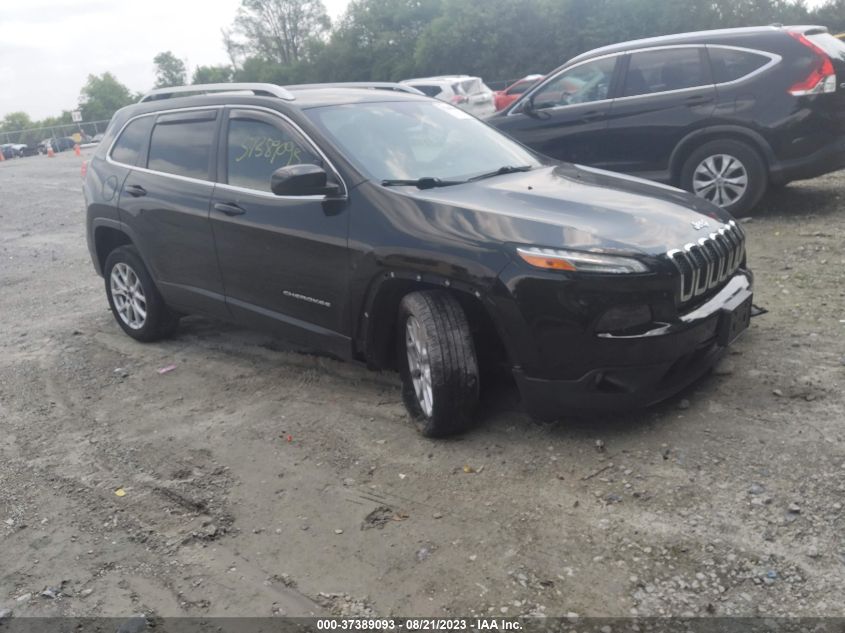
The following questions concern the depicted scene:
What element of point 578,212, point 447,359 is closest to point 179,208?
point 447,359

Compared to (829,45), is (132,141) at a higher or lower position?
lower

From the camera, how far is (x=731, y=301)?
4.20 metres

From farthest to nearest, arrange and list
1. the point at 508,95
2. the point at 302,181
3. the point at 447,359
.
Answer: the point at 508,95, the point at 302,181, the point at 447,359

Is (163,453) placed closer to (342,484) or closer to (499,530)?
(342,484)

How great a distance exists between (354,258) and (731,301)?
1987mm

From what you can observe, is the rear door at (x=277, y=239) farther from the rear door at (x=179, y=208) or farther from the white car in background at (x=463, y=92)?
the white car in background at (x=463, y=92)

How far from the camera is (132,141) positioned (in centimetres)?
629

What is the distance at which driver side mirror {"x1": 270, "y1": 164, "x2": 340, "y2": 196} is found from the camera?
4.41 m

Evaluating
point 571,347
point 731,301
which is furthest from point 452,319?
point 731,301

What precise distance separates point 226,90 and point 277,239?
59.2 inches

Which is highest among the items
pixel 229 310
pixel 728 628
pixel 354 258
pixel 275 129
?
pixel 275 129

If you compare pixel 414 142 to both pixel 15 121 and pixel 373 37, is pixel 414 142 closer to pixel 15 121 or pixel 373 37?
pixel 373 37

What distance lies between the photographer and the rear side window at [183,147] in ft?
18.0

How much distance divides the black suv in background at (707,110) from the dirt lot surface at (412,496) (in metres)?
2.26
